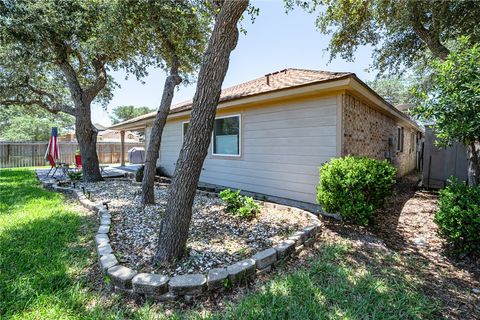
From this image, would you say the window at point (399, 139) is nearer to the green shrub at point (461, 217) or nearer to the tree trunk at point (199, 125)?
the green shrub at point (461, 217)

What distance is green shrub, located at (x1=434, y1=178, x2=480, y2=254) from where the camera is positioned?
2822 mm

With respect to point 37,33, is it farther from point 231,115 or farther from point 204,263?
point 204,263

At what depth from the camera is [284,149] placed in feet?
18.1

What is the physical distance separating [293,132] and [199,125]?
3270 mm

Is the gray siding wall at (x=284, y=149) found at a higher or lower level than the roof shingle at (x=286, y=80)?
lower

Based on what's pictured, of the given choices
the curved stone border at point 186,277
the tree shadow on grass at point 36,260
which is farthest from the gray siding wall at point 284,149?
the tree shadow on grass at point 36,260

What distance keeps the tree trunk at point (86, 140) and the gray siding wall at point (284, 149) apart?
4.37 meters

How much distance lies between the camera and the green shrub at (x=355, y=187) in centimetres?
368

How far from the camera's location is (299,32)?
25.5ft

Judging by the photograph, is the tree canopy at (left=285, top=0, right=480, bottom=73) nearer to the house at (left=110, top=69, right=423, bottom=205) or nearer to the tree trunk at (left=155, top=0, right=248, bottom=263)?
the house at (left=110, top=69, right=423, bottom=205)

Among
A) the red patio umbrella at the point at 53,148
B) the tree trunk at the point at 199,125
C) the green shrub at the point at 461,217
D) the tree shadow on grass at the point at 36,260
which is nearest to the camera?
the tree shadow on grass at the point at 36,260

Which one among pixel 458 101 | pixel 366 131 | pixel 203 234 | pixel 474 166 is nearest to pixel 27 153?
pixel 203 234

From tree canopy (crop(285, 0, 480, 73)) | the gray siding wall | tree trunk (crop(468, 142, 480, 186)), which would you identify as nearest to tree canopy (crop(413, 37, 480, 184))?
tree trunk (crop(468, 142, 480, 186))

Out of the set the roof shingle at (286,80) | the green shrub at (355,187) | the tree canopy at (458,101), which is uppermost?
the roof shingle at (286,80)
